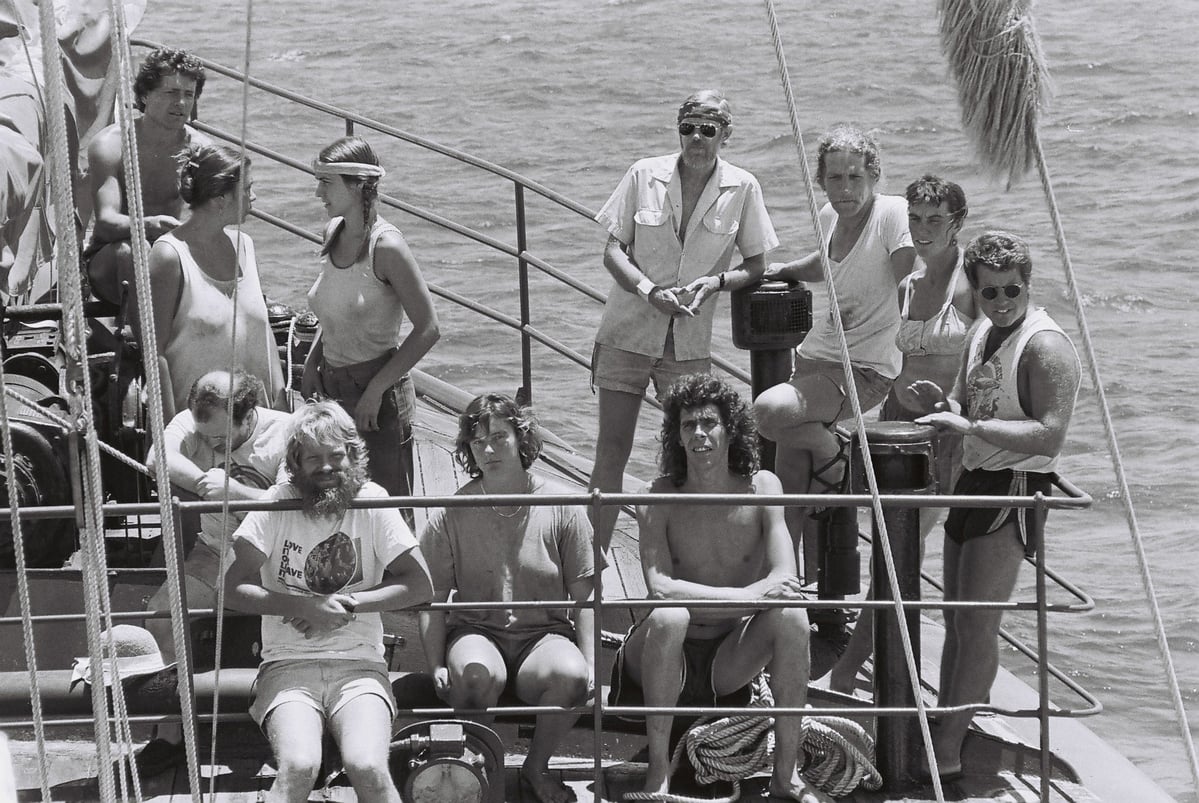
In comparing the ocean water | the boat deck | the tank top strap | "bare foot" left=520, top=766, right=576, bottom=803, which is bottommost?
the ocean water

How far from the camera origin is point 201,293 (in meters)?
5.67

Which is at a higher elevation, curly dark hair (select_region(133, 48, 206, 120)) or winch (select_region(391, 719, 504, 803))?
curly dark hair (select_region(133, 48, 206, 120))

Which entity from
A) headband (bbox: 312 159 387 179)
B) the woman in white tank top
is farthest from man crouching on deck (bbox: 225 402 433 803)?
headband (bbox: 312 159 387 179)

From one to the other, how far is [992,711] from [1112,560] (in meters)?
7.81

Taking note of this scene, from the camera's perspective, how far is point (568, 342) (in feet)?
51.7

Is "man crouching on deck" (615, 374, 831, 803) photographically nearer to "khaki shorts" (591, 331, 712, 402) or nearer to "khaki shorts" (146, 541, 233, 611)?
"khaki shorts" (591, 331, 712, 402)

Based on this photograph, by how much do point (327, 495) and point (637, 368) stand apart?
1832mm

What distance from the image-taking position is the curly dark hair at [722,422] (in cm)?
516

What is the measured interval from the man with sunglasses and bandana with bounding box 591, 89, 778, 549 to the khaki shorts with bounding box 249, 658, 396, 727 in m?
1.58

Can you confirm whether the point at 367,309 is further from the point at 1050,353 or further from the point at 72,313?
the point at 72,313

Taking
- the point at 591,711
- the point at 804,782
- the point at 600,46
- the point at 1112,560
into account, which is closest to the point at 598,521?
the point at 591,711

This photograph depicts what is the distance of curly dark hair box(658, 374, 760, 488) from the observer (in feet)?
16.9

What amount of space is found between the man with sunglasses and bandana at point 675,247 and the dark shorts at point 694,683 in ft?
3.80

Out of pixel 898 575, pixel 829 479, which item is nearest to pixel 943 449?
pixel 829 479
